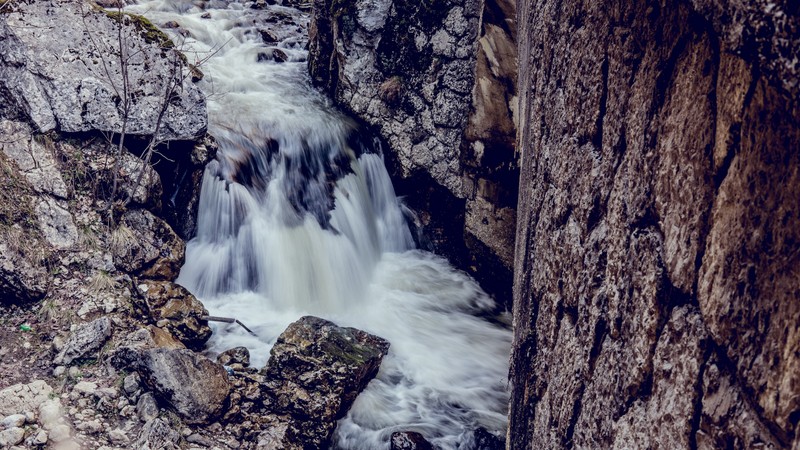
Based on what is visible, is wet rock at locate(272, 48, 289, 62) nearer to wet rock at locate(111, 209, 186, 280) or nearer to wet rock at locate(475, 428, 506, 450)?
wet rock at locate(111, 209, 186, 280)

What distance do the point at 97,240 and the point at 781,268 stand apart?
17.9 feet

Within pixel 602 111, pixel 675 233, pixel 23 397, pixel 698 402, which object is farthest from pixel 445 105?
pixel 698 402

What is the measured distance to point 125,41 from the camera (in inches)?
220

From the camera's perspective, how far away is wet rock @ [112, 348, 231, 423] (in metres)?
4.00

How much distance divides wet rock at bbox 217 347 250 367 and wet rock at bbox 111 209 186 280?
1.17 meters

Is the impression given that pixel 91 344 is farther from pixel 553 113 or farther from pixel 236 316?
pixel 553 113

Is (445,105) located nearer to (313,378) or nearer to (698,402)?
(313,378)

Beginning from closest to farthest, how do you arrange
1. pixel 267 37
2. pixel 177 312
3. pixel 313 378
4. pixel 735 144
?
pixel 735 144 < pixel 313 378 < pixel 177 312 < pixel 267 37

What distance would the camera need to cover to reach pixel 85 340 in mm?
4316

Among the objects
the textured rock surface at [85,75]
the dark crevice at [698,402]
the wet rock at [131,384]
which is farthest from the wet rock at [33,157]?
the dark crevice at [698,402]

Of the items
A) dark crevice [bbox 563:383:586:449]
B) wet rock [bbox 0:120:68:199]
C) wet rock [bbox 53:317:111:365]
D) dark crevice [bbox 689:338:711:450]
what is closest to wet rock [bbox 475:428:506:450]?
dark crevice [bbox 563:383:586:449]

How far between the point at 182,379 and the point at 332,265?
2.98 metres

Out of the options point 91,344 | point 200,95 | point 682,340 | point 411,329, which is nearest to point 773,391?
point 682,340

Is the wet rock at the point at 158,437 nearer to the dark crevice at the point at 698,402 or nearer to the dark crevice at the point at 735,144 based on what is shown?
the dark crevice at the point at 698,402
